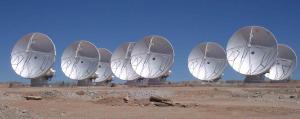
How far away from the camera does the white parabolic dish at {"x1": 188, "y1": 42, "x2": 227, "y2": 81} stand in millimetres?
72375

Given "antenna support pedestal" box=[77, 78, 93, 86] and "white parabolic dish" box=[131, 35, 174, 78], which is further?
"antenna support pedestal" box=[77, 78, 93, 86]

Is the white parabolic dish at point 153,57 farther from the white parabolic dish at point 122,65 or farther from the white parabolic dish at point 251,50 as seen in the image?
the white parabolic dish at point 122,65

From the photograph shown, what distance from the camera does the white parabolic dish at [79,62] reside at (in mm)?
73500

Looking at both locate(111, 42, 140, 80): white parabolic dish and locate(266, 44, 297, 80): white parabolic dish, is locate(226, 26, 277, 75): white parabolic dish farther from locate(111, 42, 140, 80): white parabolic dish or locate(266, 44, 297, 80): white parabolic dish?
locate(111, 42, 140, 80): white parabolic dish

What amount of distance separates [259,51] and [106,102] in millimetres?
32932

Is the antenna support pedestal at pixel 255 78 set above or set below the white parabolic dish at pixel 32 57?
below

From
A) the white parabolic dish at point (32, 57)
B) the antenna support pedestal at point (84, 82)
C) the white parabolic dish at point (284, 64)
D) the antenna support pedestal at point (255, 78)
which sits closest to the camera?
the antenna support pedestal at point (255, 78)

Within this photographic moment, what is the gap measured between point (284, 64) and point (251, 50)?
56.5 ft

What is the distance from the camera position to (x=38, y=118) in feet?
91.9

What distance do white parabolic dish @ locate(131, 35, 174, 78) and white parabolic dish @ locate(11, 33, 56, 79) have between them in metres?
12.1

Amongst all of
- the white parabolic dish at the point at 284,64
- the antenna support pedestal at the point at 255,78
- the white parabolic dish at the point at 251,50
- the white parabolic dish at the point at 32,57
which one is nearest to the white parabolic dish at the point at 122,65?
the white parabolic dish at the point at 32,57

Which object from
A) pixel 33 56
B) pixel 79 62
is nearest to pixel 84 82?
pixel 79 62

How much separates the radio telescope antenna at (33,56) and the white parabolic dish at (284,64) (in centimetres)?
3596

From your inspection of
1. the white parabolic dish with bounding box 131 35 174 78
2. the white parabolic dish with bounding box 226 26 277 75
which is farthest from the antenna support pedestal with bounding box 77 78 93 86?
the white parabolic dish with bounding box 226 26 277 75
